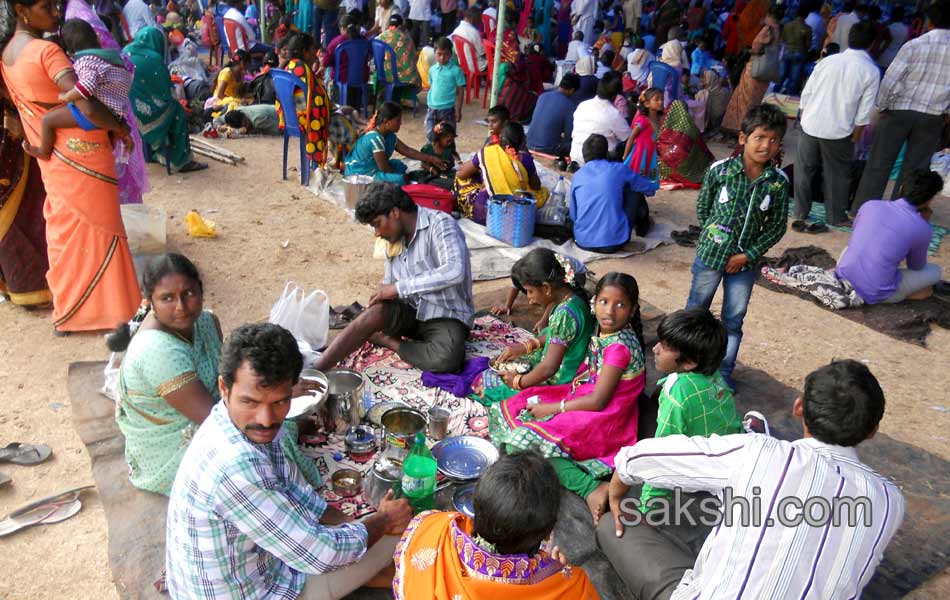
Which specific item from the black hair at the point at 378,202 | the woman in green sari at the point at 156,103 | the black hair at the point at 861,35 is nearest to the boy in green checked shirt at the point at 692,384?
the black hair at the point at 378,202

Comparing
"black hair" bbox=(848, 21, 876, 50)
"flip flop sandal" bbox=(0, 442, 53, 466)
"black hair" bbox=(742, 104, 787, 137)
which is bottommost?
"flip flop sandal" bbox=(0, 442, 53, 466)

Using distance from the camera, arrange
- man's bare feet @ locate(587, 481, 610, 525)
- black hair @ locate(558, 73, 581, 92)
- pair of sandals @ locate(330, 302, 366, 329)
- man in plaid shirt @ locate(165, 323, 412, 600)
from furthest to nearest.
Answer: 1. black hair @ locate(558, 73, 581, 92)
2. pair of sandals @ locate(330, 302, 366, 329)
3. man's bare feet @ locate(587, 481, 610, 525)
4. man in plaid shirt @ locate(165, 323, 412, 600)

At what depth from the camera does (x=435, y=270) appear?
374cm

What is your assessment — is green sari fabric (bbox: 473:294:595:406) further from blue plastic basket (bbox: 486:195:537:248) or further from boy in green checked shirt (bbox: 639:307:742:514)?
blue plastic basket (bbox: 486:195:537:248)

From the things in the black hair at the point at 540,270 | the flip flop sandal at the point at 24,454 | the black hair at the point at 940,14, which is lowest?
the flip flop sandal at the point at 24,454

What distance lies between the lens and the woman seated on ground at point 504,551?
168 centimetres

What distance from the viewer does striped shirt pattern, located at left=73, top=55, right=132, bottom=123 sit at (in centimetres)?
346

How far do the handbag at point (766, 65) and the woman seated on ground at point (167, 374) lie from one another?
845 centimetres

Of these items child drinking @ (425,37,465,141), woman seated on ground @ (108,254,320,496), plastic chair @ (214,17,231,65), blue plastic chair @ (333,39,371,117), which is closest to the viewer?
woman seated on ground @ (108,254,320,496)

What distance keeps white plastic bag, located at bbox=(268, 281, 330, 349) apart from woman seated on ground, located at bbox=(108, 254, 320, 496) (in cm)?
91

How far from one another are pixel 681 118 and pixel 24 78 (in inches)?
238

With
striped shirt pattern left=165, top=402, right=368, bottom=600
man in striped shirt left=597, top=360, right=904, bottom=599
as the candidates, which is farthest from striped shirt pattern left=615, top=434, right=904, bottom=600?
striped shirt pattern left=165, top=402, right=368, bottom=600

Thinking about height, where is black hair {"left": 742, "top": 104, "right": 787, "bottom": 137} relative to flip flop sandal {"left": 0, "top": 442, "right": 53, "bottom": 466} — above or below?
above

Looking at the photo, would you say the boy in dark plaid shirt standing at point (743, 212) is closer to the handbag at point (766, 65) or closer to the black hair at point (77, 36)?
the black hair at point (77, 36)
